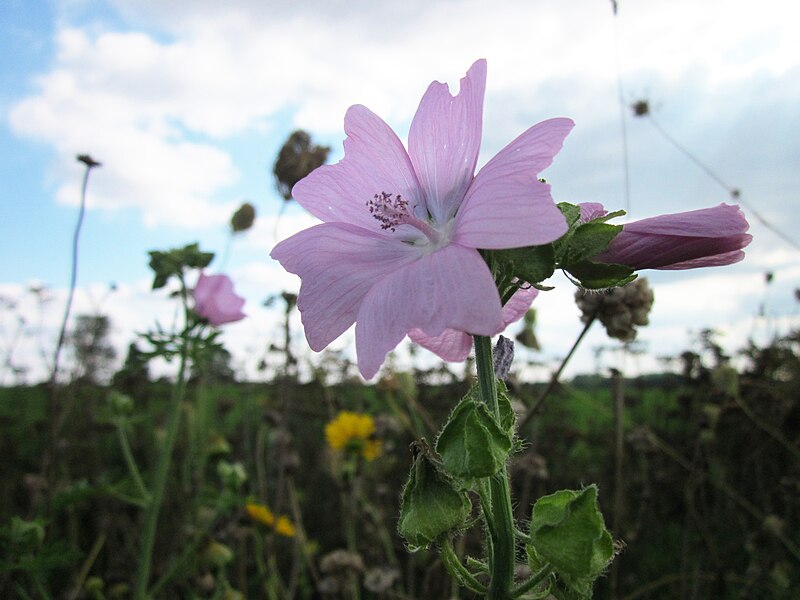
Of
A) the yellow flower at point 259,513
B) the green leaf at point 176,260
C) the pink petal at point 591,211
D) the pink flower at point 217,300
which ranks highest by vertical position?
the green leaf at point 176,260

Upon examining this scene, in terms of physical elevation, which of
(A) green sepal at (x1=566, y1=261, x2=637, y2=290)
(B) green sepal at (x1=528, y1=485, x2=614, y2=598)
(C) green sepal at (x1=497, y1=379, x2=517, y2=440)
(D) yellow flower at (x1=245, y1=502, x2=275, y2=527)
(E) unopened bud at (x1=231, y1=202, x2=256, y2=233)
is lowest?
(D) yellow flower at (x1=245, y1=502, x2=275, y2=527)

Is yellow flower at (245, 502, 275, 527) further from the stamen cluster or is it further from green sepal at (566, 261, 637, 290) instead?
green sepal at (566, 261, 637, 290)

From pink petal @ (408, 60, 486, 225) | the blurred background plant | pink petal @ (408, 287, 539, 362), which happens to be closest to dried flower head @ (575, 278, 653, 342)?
the blurred background plant

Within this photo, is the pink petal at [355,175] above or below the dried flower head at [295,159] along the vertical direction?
below

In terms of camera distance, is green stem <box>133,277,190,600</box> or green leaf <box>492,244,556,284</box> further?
green stem <box>133,277,190,600</box>

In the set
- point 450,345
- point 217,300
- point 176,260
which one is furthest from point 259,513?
point 450,345

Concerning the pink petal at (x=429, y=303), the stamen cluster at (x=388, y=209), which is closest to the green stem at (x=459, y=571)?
the pink petal at (x=429, y=303)

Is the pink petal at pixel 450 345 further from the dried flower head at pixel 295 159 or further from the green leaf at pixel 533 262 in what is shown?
the dried flower head at pixel 295 159

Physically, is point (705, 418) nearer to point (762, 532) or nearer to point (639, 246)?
point (762, 532)
